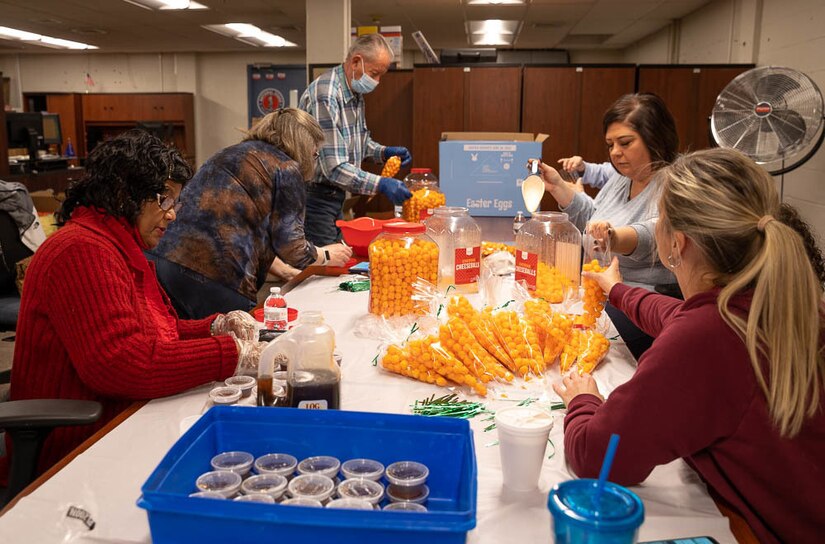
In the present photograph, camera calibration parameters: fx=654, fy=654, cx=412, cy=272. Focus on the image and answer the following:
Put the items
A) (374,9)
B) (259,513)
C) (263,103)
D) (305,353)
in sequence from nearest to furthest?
(259,513)
(305,353)
(374,9)
(263,103)

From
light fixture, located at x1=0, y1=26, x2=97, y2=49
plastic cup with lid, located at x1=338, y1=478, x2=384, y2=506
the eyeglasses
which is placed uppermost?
light fixture, located at x1=0, y1=26, x2=97, y2=49

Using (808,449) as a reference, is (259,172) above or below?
above

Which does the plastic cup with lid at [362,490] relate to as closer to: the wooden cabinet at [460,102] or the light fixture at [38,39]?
the wooden cabinet at [460,102]

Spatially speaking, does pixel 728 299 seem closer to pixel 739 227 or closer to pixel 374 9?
pixel 739 227

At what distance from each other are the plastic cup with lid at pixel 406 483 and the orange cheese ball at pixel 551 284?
1.25 meters

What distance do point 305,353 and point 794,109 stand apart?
3458 millimetres

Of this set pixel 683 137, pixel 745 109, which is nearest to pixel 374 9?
pixel 683 137

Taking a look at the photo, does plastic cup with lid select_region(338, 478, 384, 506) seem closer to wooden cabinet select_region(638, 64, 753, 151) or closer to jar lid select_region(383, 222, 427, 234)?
jar lid select_region(383, 222, 427, 234)

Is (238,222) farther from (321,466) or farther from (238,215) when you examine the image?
(321,466)

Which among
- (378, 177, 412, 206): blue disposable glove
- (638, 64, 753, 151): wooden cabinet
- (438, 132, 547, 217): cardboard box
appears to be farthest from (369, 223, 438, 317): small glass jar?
(638, 64, 753, 151): wooden cabinet

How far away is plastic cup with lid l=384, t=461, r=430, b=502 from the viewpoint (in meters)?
0.94

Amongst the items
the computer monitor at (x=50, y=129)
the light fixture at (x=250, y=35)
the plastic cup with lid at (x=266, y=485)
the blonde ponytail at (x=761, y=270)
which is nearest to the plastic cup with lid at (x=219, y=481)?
the plastic cup with lid at (x=266, y=485)

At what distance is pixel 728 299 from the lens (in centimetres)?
105

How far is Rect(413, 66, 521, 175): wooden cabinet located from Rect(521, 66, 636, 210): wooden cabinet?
132 millimetres
